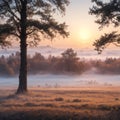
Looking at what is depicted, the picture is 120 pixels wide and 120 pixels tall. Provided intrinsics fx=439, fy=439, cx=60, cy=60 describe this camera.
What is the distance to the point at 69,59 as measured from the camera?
8381 cm

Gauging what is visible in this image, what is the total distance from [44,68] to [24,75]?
162 feet

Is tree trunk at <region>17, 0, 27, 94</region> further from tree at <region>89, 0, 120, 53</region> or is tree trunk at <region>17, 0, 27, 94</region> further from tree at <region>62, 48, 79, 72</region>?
tree at <region>62, 48, 79, 72</region>

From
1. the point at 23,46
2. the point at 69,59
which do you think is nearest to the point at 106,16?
the point at 23,46

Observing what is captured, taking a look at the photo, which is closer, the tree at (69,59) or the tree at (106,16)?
the tree at (106,16)

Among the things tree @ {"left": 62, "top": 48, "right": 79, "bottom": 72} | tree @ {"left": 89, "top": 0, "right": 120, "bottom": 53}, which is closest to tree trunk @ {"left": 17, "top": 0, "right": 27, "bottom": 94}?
tree @ {"left": 89, "top": 0, "right": 120, "bottom": 53}

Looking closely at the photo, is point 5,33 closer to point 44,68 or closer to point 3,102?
point 3,102

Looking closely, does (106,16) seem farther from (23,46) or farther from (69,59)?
(69,59)

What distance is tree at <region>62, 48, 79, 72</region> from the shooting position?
81.9 metres

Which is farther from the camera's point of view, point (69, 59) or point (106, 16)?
point (69, 59)

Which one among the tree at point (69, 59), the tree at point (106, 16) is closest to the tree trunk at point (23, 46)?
the tree at point (106, 16)

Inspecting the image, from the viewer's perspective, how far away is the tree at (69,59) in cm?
8186

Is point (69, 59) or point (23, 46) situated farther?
point (69, 59)

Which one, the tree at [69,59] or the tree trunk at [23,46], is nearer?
the tree trunk at [23,46]

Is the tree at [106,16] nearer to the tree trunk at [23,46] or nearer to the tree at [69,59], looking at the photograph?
the tree trunk at [23,46]
